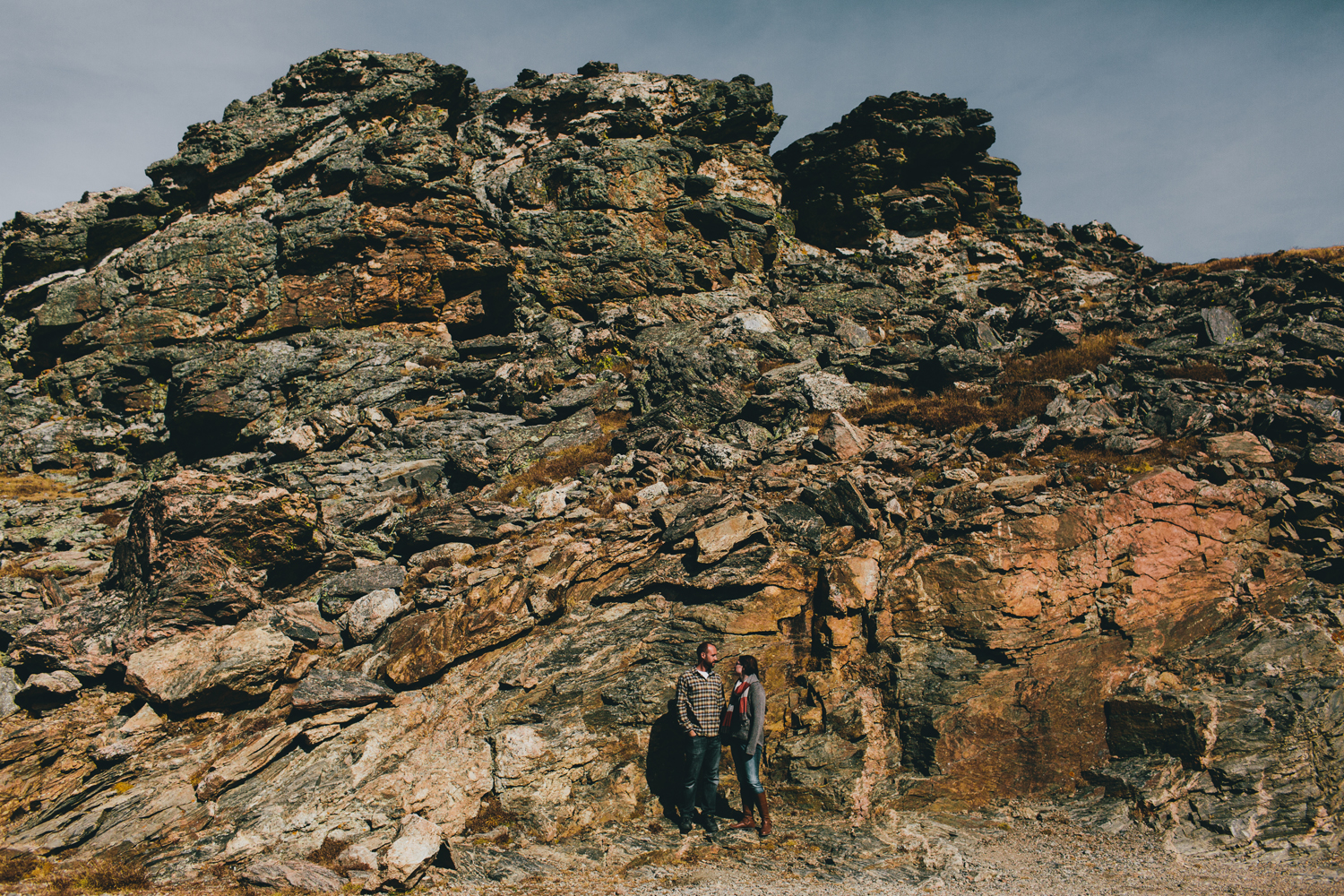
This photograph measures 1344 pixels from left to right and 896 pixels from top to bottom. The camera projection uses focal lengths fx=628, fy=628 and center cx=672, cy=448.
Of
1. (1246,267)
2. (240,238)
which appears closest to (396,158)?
(240,238)

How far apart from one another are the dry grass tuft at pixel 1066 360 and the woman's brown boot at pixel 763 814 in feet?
49.0

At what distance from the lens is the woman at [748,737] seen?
8.62 m

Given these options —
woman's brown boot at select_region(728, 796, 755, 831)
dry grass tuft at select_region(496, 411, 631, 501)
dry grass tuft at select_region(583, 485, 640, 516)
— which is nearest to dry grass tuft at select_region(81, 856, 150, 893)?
woman's brown boot at select_region(728, 796, 755, 831)

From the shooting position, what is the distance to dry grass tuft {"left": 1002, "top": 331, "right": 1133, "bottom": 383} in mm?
18656

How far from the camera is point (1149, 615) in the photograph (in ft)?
32.8

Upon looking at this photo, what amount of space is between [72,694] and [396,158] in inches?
996

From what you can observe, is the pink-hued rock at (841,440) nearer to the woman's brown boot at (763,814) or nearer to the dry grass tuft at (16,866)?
the woman's brown boot at (763,814)

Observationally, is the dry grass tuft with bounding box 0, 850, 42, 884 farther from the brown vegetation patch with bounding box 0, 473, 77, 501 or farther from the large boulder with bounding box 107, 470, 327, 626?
the brown vegetation patch with bounding box 0, 473, 77, 501

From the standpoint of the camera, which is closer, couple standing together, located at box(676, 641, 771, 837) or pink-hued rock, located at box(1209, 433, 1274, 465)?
couple standing together, located at box(676, 641, 771, 837)

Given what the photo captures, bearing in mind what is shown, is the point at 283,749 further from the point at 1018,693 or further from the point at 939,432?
the point at 939,432

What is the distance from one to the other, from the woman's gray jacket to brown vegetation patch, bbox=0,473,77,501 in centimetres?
2268

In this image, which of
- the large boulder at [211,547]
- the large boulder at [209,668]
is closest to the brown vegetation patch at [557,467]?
the large boulder at [211,547]

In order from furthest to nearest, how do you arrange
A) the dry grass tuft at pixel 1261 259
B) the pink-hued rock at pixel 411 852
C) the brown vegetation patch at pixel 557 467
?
the dry grass tuft at pixel 1261 259 → the brown vegetation patch at pixel 557 467 → the pink-hued rock at pixel 411 852

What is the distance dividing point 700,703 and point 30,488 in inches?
953
